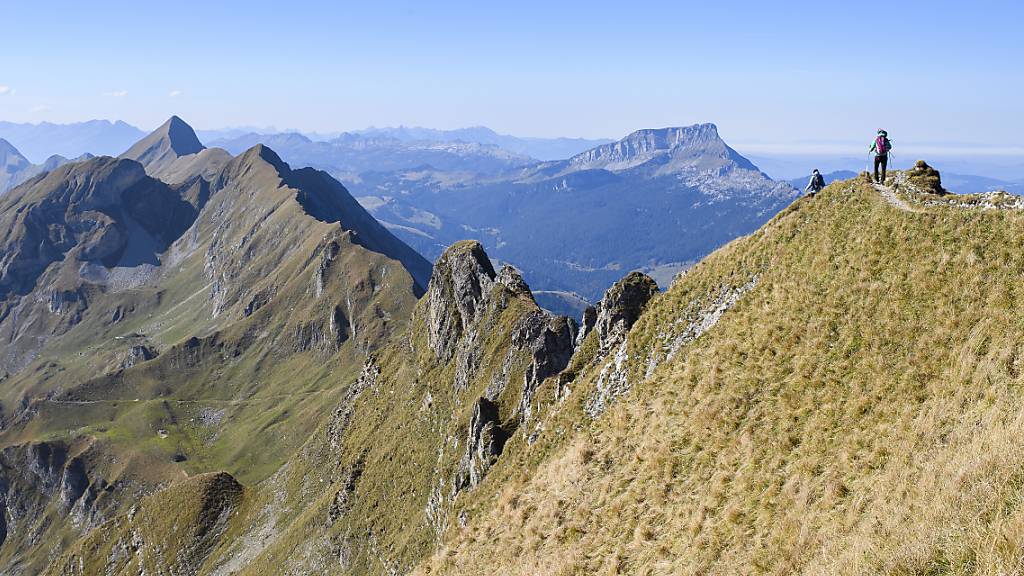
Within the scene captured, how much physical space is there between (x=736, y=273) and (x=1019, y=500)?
30.9 meters

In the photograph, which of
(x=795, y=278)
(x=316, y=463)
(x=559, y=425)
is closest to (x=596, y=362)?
(x=559, y=425)

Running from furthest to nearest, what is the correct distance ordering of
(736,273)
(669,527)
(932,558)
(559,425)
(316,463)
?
1. (316,463)
2. (559,425)
3. (736,273)
4. (669,527)
5. (932,558)

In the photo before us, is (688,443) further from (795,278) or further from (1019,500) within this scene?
(1019,500)

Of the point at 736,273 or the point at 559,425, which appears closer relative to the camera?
the point at 736,273

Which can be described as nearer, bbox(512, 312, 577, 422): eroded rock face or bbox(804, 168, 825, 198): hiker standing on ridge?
bbox(804, 168, 825, 198): hiker standing on ridge

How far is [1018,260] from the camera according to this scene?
28.8 meters

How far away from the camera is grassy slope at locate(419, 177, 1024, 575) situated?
61.1ft

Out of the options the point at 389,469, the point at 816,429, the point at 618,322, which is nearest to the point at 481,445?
the point at 618,322

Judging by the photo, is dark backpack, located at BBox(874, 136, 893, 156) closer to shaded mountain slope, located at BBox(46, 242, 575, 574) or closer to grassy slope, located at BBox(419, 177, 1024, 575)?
grassy slope, located at BBox(419, 177, 1024, 575)

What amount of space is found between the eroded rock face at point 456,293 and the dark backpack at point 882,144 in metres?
77.2

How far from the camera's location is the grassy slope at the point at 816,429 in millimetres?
18609

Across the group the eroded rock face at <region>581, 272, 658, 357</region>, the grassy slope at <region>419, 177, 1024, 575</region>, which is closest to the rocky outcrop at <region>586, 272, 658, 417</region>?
the eroded rock face at <region>581, 272, 658, 357</region>

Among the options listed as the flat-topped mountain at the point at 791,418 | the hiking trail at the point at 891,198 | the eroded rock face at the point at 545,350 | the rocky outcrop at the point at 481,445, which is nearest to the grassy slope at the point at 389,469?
the eroded rock face at the point at 545,350

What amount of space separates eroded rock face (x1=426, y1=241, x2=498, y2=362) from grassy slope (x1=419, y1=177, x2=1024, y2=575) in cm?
6990
